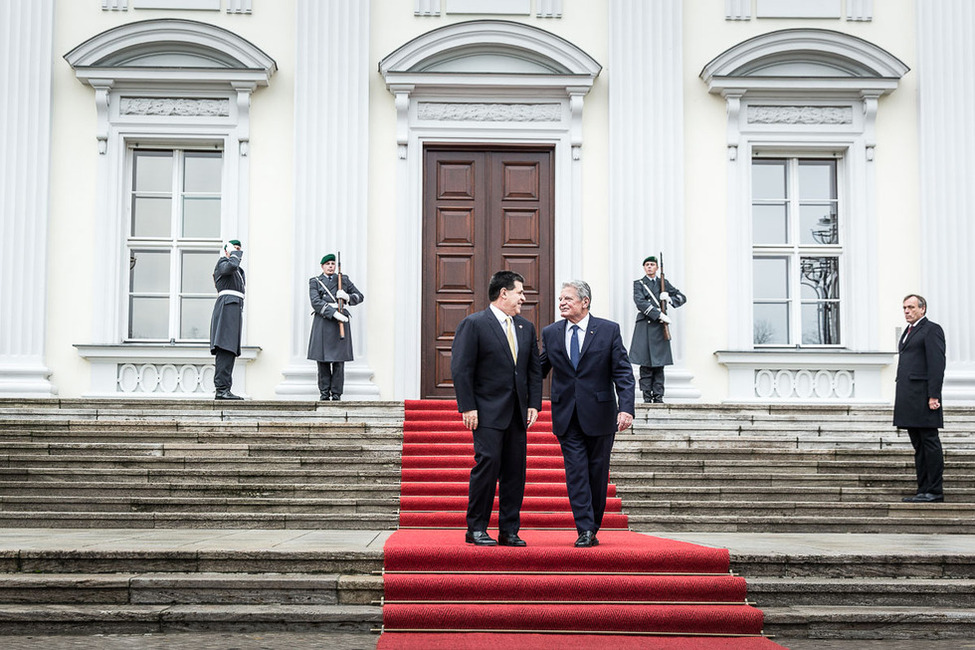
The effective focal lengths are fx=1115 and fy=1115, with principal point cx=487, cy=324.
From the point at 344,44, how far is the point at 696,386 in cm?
590

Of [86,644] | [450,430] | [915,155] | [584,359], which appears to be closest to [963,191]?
[915,155]

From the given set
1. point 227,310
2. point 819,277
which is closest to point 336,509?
point 227,310

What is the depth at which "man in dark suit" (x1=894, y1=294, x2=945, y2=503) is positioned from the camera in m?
9.85

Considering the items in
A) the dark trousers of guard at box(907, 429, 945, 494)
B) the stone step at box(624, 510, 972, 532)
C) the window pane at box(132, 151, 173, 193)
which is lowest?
the stone step at box(624, 510, 972, 532)

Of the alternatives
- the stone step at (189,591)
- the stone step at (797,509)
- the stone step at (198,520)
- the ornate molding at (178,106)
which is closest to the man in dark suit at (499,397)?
the stone step at (189,591)

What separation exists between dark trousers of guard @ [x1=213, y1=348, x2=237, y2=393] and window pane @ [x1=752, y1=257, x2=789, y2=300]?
20.9ft

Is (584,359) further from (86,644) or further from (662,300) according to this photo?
(662,300)

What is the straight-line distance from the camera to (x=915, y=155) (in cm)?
1357

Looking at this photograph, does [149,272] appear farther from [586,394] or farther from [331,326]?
[586,394]

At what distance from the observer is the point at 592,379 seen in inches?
299

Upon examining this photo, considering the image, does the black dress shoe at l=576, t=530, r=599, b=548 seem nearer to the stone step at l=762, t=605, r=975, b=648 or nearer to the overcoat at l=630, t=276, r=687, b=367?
the stone step at l=762, t=605, r=975, b=648

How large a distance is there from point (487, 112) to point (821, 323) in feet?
15.9

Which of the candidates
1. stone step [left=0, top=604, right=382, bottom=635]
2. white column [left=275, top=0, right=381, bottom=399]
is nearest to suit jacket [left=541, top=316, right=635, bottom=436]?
stone step [left=0, top=604, right=382, bottom=635]

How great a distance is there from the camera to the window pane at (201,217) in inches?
537
